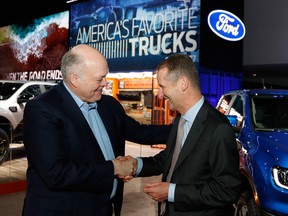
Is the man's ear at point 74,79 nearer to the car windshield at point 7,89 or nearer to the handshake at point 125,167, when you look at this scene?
the handshake at point 125,167

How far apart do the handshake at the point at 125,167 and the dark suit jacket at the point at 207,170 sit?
0.34m

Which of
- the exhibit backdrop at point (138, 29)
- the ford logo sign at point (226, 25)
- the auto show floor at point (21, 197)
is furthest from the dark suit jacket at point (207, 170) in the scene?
the ford logo sign at point (226, 25)

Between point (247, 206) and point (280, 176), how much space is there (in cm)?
84

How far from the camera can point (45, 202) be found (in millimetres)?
2092

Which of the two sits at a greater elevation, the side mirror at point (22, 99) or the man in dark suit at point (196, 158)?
the side mirror at point (22, 99)

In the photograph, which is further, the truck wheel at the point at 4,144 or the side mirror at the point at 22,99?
the side mirror at the point at 22,99

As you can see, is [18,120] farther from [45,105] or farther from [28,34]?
[28,34]

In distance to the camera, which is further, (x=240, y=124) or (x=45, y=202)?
(x=240, y=124)

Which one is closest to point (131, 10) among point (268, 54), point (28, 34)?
point (268, 54)

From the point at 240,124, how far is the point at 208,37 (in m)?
7.79

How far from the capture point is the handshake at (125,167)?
7.14 ft

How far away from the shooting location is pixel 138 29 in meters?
13.9

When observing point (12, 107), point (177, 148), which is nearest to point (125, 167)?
point (177, 148)

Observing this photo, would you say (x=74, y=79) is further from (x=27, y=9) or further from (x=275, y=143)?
(x=27, y=9)
